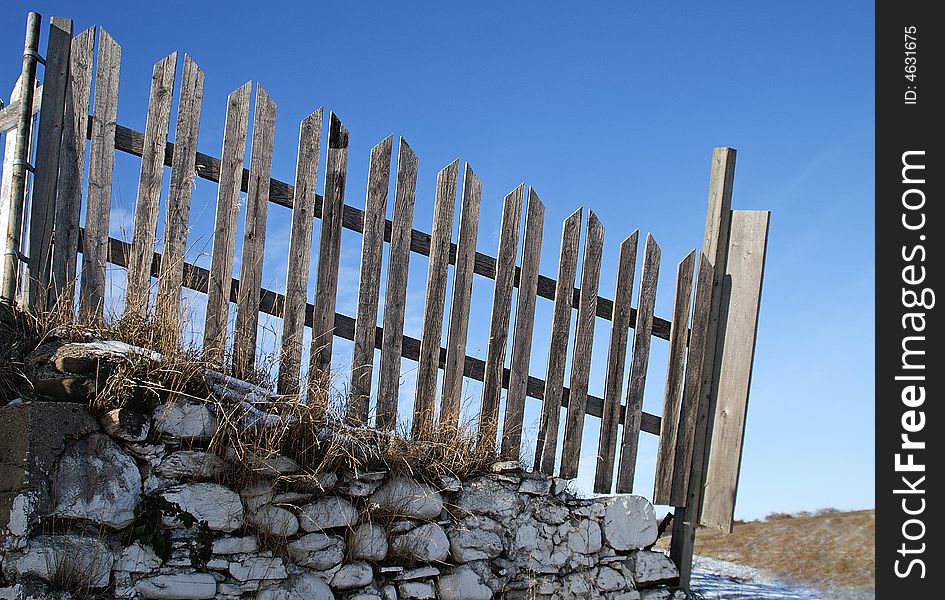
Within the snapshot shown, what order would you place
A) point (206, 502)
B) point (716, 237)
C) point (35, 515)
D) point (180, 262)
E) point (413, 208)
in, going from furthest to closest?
point (716, 237)
point (413, 208)
point (180, 262)
point (206, 502)
point (35, 515)

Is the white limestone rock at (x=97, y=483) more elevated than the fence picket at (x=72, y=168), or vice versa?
the fence picket at (x=72, y=168)

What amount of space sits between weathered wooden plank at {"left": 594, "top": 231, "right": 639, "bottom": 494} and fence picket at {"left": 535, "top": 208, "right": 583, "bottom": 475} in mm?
339

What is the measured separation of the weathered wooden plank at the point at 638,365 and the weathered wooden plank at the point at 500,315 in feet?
3.07

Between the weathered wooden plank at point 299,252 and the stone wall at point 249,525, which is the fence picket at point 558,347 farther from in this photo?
the weathered wooden plank at point 299,252

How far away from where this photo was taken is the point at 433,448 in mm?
4402

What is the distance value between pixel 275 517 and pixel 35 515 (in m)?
0.99

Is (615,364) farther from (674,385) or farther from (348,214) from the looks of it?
(348,214)

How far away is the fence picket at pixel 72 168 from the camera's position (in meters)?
4.06

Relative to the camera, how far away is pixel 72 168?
4109 mm

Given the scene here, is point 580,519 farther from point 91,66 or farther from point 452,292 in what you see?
point 91,66

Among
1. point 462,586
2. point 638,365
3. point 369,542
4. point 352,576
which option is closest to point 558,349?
point 638,365

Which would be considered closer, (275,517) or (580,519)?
(275,517)

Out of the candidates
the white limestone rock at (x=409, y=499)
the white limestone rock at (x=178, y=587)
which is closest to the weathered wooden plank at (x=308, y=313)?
the white limestone rock at (x=409, y=499)
